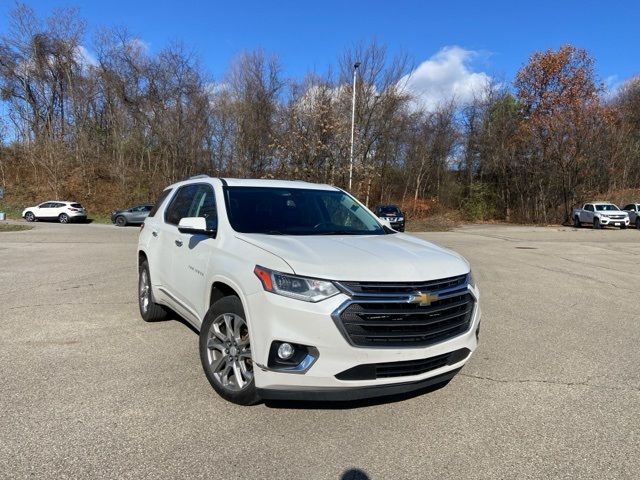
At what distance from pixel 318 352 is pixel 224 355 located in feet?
3.23

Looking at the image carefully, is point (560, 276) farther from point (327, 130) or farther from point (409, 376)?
point (327, 130)

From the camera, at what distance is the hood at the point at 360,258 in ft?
10.5

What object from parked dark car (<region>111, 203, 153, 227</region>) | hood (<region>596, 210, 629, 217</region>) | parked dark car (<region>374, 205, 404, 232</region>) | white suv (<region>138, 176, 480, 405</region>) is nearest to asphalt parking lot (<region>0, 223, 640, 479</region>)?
white suv (<region>138, 176, 480, 405</region>)

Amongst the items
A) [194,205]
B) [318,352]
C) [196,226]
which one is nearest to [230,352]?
[318,352]

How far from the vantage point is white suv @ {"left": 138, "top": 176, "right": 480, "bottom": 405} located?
3141 millimetres

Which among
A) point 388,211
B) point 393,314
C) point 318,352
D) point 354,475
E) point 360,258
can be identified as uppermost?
point 360,258

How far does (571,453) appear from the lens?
3145 millimetres

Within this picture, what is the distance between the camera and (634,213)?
36.6m

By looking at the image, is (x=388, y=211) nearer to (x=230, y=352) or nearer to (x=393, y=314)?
(x=230, y=352)

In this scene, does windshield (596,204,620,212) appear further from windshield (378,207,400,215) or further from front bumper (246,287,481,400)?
front bumper (246,287,481,400)

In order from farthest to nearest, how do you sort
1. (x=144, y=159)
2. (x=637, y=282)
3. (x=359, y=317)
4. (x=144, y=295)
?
(x=144, y=159) → (x=637, y=282) → (x=144, y=295) → (x=359, y=317)

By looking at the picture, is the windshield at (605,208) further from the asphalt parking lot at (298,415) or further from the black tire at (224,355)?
the black tire at (224,355)

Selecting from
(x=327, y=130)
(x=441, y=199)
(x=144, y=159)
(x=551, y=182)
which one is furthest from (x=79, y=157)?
(x=551, y=182)

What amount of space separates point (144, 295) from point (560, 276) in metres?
9.26
